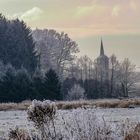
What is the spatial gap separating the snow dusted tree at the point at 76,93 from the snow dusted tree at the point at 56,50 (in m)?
29.3

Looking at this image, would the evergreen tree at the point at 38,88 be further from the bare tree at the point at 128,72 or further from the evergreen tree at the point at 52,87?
the bare tree at the point at 128,72

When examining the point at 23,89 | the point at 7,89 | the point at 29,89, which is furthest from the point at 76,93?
the point at 7,89

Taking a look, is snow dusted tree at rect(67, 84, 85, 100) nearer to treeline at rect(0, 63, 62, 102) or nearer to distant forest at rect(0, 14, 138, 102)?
distant forest at rect(0, 14, 138, 102)

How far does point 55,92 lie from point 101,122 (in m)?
66.8

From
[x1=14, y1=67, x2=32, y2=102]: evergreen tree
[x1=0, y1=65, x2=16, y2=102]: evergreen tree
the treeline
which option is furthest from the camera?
[x1=14, y1=67, x2=32, y2=102]: evergreen tree

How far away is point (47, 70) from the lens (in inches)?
3509

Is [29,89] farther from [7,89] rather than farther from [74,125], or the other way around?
[74,125]

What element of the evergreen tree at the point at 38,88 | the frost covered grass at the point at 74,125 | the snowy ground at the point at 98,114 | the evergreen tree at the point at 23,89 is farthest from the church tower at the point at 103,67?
the frost covered grass at the point at 74,125

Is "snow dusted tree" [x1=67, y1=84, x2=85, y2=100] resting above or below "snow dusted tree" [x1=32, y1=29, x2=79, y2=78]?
below

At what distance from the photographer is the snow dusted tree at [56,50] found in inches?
4919

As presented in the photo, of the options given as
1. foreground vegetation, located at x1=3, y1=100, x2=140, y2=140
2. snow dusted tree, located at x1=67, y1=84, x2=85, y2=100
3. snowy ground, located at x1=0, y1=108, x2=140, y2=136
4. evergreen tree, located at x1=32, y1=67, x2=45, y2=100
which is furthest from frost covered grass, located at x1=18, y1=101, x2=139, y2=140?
snow dusted tree, located at x1=67, y1=84, x2=85, y2=100

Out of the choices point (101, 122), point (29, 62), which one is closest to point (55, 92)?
point (29, 62)

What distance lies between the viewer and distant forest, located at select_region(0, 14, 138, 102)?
7669cm

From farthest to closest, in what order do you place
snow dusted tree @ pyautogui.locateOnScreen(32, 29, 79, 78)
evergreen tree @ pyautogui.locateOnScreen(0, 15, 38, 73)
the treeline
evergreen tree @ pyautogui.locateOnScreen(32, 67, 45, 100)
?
snow dusted tree @ pyautogui.locateOnScreen(32, 29, 79, 78)
evergreen tree @ pyautogui.locateOnScreen(0, 15, 38, 73)
evergreen tree @ pyautogui.locateOnScreen(32, 67, 45, 100)
the treeline
